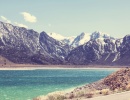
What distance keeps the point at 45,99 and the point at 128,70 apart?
72.3ft

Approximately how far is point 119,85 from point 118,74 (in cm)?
623

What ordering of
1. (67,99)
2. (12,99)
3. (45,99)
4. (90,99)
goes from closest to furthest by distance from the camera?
(90,99), (67,99), (45,99), (12,99)

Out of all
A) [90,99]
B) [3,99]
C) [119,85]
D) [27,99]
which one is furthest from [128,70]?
[90,99]

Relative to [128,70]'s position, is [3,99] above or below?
below

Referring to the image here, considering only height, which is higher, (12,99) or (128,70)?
(128,70)

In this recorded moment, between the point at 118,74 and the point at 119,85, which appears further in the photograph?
the point at 118,74

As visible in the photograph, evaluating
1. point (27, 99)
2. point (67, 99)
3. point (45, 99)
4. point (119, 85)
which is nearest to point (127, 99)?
point (67, 99)

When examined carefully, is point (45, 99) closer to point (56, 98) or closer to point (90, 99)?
point (56, 98)

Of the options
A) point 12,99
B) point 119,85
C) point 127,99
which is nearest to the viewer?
point 127,99

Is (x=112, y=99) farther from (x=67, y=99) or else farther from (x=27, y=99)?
(x=27, y=99)

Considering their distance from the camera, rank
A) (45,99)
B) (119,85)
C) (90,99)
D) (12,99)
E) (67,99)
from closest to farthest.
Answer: (90,99)
(67,99)
(45,99)
(119,85)
(12,99)

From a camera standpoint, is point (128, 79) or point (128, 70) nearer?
point (128, 79)

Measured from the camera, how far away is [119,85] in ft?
163

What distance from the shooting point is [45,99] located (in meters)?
36.6
